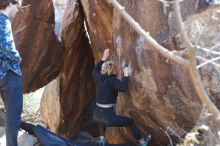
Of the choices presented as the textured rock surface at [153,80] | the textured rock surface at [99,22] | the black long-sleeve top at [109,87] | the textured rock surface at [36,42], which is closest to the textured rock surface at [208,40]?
the textured rock surface at [153,80]

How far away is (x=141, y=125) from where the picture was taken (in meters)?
5.81

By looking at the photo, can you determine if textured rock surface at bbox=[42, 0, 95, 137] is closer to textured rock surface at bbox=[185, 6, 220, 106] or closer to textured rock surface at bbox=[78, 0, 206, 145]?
textured rock surface at bbox=[78, 0, 206, 145]

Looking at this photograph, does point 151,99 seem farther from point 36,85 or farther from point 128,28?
point 36,85

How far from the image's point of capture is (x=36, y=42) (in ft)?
30.2

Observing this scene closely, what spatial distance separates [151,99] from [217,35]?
1.16 m

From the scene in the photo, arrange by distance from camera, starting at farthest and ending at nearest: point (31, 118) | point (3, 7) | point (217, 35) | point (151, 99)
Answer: point (31, 118), point (151, 99), point (3, 7), point (217, 35)

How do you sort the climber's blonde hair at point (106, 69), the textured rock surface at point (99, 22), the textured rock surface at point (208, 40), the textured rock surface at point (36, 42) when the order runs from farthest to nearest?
1. the textured rock surface at point (36, 42)
2. the textured rock surface at point (99, 22)
3. the climber's blonde hair at point (106, 69)
4. the textured rock surface at point (208, 40)

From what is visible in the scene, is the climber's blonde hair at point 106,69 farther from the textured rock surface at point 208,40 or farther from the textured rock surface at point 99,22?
the textured rock surface at point 99,22

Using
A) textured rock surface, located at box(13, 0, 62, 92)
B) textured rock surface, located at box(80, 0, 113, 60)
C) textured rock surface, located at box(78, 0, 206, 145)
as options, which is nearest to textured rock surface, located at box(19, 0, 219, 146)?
textured rock surface, located at box(78, 0, 206, 145)

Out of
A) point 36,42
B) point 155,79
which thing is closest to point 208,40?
point 155,79

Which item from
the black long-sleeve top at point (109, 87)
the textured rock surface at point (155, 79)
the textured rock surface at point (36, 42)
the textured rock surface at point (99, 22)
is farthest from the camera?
the textured rock surface at point (36, 42)

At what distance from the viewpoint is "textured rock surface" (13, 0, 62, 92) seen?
8977 mm

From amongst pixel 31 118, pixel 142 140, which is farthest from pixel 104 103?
pixel 31 118

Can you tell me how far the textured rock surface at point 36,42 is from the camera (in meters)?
8.98
